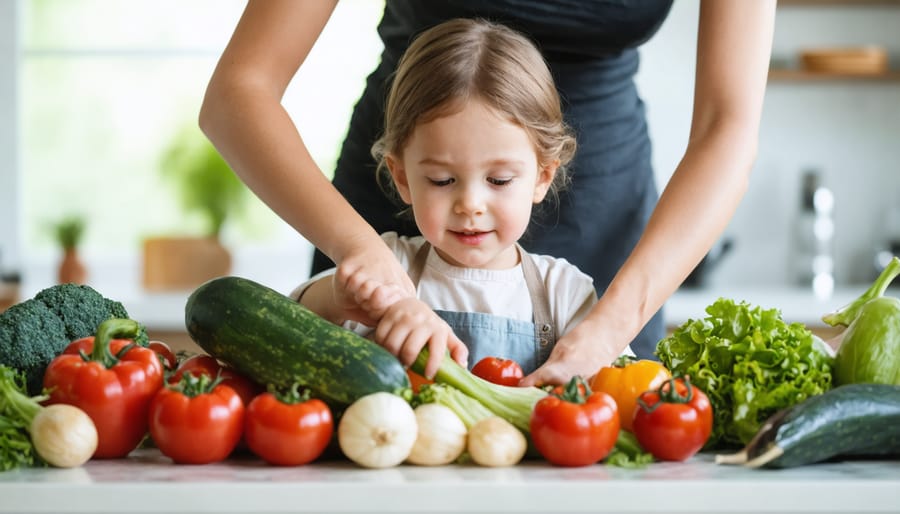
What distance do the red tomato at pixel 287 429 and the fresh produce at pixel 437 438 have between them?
0.10 m

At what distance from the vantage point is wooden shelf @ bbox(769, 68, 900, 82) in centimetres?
427

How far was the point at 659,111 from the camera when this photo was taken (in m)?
4.46

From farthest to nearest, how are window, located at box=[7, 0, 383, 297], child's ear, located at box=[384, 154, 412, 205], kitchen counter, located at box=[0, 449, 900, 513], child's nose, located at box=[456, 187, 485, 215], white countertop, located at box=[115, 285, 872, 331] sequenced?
window, located at box=[7, 0, 383, 297], white countertop, located at box=[115, 285, 872, 331], child's ear, located at box=[384, 154, 412, 205], child's nose, located at box=[456, 187, 485, 215], kitchen counter, located at box=[0, 449, 900, 513]

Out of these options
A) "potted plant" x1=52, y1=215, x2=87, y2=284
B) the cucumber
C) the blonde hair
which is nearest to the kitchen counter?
the cucumber

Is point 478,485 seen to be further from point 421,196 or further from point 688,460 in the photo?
point 421,196

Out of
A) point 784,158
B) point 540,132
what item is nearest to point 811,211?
point 784,158

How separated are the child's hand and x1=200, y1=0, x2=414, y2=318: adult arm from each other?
5 centimetres

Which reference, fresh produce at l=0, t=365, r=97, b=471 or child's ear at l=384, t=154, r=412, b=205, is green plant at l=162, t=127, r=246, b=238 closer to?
child's ear at l=384, t=154, r=412, b=205

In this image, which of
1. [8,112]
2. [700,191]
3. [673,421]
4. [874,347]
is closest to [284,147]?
[700,191]

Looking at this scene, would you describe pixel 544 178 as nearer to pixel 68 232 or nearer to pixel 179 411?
pixel 179 411

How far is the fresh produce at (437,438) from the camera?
46.4 inches

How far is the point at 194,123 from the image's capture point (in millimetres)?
4551

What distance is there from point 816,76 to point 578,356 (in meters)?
3.26

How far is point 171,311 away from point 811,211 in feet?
8.65
